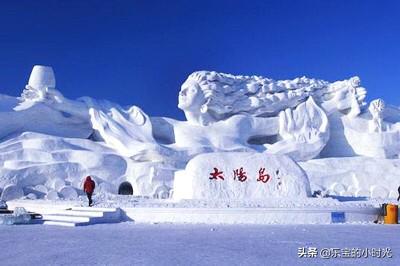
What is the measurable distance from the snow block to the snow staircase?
2778 mm

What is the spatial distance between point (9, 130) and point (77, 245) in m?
15.6

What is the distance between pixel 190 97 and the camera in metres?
24.1

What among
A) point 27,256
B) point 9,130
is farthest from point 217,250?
point 9,130

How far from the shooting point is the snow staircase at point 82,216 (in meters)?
11.0

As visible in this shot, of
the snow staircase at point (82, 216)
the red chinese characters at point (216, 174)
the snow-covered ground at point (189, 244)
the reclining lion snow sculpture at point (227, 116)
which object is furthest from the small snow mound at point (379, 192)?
the snow staircase at point (82, 216)

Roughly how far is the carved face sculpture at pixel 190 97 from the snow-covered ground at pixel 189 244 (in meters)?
13.3

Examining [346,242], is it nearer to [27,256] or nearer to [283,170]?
[27,256]


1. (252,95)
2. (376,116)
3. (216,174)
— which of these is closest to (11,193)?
(216,174)

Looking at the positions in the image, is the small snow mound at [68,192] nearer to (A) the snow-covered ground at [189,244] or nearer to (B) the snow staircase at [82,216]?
(B) the snow staircase at [82,216]

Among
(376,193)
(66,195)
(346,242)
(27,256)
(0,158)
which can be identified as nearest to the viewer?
(27,256)

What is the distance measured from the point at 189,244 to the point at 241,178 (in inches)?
248

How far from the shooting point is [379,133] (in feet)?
86.0

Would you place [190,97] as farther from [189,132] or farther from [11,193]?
[11,193]

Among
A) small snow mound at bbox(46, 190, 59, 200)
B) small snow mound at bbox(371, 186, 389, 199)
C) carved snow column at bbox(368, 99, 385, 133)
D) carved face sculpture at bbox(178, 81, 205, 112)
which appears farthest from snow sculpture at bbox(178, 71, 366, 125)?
small snow mound at bbox(46, 190, 59, 200)
